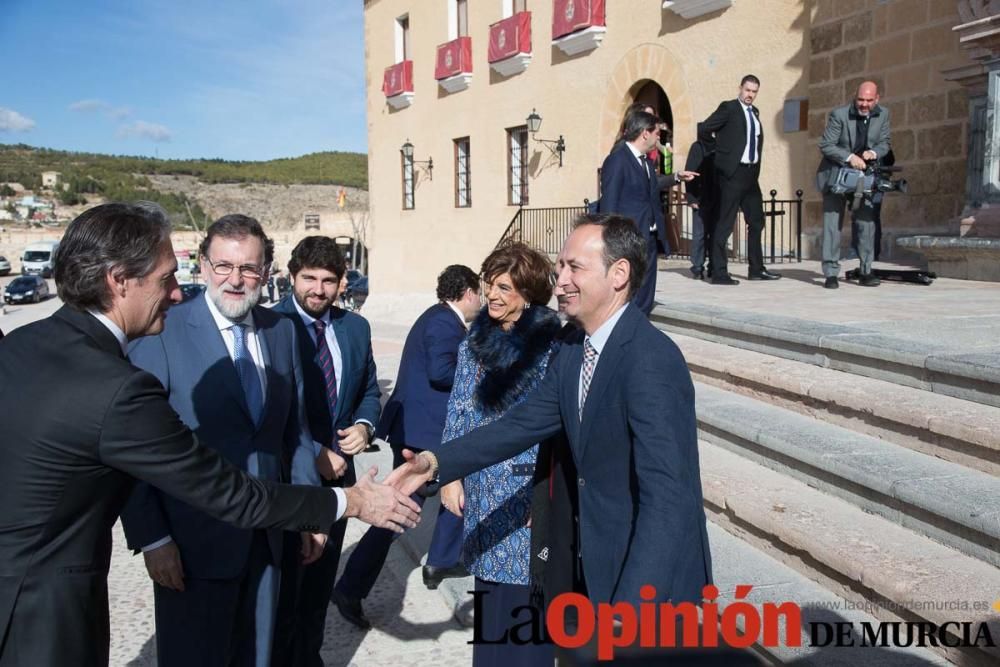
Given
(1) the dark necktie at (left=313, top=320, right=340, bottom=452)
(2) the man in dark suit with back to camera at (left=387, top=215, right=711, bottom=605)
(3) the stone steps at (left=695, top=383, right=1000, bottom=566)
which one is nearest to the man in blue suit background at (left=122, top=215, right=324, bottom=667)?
(1) the dark necktie at (left=313, top=320, right=340, bottom=452)

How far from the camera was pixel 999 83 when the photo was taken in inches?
308

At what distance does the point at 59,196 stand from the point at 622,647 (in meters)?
90.3

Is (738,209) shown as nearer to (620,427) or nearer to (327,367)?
(327,367)

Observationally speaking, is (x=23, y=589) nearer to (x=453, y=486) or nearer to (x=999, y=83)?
(x=453, y=486)

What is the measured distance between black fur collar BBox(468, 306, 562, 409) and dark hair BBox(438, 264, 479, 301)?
1.00m

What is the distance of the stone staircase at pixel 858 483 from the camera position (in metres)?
2.94

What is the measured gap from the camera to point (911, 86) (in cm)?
1020

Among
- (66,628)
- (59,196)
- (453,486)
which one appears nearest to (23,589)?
(66,628)

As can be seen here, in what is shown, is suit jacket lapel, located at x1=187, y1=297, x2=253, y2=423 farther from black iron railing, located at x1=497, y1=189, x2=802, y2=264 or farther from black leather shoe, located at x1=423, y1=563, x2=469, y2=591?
black iron railing, located at x1=497, y1=189, x2=802, y2=264

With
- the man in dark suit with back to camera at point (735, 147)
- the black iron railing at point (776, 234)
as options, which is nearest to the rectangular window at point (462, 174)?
the black iron railing at point (776, 234)

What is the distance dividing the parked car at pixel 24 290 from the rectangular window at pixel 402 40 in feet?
75.8

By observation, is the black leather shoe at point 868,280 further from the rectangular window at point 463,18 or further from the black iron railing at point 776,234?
the rectangular window at point 463,18

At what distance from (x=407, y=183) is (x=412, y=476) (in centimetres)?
2127

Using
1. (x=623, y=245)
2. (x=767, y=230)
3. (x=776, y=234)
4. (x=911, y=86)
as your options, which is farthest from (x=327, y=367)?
(x=767, y=230)
